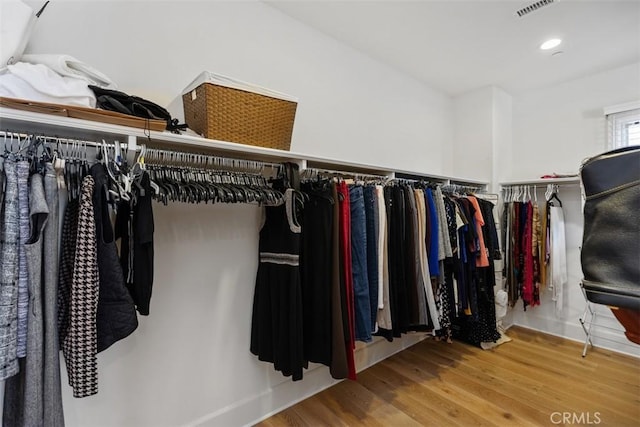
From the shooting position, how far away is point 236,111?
1346 millimetres

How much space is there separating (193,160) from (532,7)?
2403 millimetres

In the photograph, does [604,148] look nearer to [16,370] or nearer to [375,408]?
[375,408]

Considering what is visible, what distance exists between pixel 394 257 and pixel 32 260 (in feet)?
5.27

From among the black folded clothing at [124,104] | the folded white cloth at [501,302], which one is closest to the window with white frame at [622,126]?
the folded white cloth at [501,302]

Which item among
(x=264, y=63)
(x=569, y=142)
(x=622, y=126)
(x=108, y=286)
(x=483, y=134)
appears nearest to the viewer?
(x=108, y=286)

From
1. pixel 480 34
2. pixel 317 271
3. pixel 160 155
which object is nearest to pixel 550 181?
pixel 480 34

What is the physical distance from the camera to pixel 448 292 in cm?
223

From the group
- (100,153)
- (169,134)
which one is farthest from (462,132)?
(100,153)

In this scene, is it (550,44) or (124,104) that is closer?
(124,104)

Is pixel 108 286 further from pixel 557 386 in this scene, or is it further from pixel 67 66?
pixel 557 386

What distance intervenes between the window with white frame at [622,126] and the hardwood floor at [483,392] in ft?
6.45

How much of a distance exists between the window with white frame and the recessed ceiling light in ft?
3.17

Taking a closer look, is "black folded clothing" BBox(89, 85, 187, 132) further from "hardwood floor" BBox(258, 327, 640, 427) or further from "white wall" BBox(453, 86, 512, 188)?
"white wall" BBox(453, 86, 512, 188)

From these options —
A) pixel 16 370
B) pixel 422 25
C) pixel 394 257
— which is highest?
pixel 422 25
